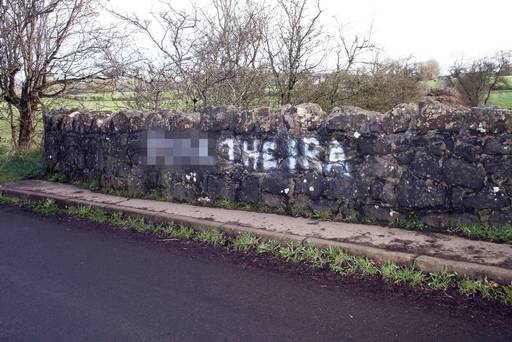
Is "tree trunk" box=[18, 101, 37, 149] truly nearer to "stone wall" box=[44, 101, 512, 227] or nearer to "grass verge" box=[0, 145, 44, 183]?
"grass verge" box=[0, 145, 44, 183]

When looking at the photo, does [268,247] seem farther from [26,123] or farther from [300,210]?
[26,123]

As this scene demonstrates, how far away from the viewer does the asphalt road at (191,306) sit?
3.16 m

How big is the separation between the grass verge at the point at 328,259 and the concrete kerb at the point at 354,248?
1.9 inches

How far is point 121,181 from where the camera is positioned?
7.65m

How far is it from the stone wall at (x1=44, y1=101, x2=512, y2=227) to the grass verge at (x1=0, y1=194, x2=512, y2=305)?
0.98 meters

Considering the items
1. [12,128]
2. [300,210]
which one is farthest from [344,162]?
[12,128]

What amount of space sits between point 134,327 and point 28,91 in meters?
10.2

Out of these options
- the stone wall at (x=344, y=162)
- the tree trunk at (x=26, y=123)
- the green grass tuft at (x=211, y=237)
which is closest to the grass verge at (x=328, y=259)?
the green grass tuft at (x=211, y=237)

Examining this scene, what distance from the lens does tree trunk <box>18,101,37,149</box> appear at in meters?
11.8

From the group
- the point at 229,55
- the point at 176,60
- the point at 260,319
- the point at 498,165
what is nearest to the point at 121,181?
the point at 176,60

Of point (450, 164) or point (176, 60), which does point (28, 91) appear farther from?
point (450, 164)

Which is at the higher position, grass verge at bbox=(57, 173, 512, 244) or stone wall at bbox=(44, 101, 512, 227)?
stone wall at bbox=(44, 101, 512, 227)

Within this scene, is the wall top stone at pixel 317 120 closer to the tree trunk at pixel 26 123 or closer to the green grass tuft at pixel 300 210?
the green grass tuft at pixel 300 210

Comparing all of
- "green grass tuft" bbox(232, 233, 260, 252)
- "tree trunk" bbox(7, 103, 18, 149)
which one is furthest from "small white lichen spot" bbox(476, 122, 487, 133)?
"tree trunk" bbox(7, 103, 18, 149)
